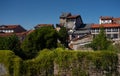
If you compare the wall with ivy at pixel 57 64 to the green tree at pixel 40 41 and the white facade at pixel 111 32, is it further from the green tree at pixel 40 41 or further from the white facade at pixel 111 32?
the white facade at pixel 111 32

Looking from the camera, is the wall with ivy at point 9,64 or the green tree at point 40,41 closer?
the wall with ivy at point 9,64

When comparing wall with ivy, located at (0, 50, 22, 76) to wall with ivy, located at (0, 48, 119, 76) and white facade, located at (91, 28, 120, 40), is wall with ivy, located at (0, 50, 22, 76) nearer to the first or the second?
wall with ivy, located at (0, 48, 119, 76)

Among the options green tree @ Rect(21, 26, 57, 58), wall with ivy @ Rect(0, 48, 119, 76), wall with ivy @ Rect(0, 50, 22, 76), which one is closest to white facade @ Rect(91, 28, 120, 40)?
green tree @ Rect(21, 26, 57, 58)

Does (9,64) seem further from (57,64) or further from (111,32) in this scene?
(111,32)

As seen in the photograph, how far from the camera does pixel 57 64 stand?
16.8 metres

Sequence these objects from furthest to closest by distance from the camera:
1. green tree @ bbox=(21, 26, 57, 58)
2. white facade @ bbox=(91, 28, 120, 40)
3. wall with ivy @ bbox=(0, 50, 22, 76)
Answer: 1. white facade @ bbox=(91, 28, 120, 40)
2. green tree @ bbox=(21, 26, 57, 58)
3. wall with ivy @ bbox=(0, 50, 22, 76)

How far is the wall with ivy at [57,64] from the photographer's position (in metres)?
16.3

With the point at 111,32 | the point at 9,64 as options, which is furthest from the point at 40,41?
the point at 111,32

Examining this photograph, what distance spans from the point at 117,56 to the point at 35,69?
18.6ft

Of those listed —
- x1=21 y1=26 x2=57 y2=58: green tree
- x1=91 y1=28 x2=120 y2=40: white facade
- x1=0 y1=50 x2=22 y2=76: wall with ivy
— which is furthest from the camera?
x1=91 y1=28 x2=120 y2=40: white facade

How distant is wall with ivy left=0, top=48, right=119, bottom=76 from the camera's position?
16.3 meters

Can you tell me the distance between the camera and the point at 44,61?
16641 millimetres

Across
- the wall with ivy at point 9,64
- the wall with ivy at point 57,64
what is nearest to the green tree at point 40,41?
the wall with ivy at point 57,64

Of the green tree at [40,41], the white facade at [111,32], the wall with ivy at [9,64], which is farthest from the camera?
the white facade at [111,32]
